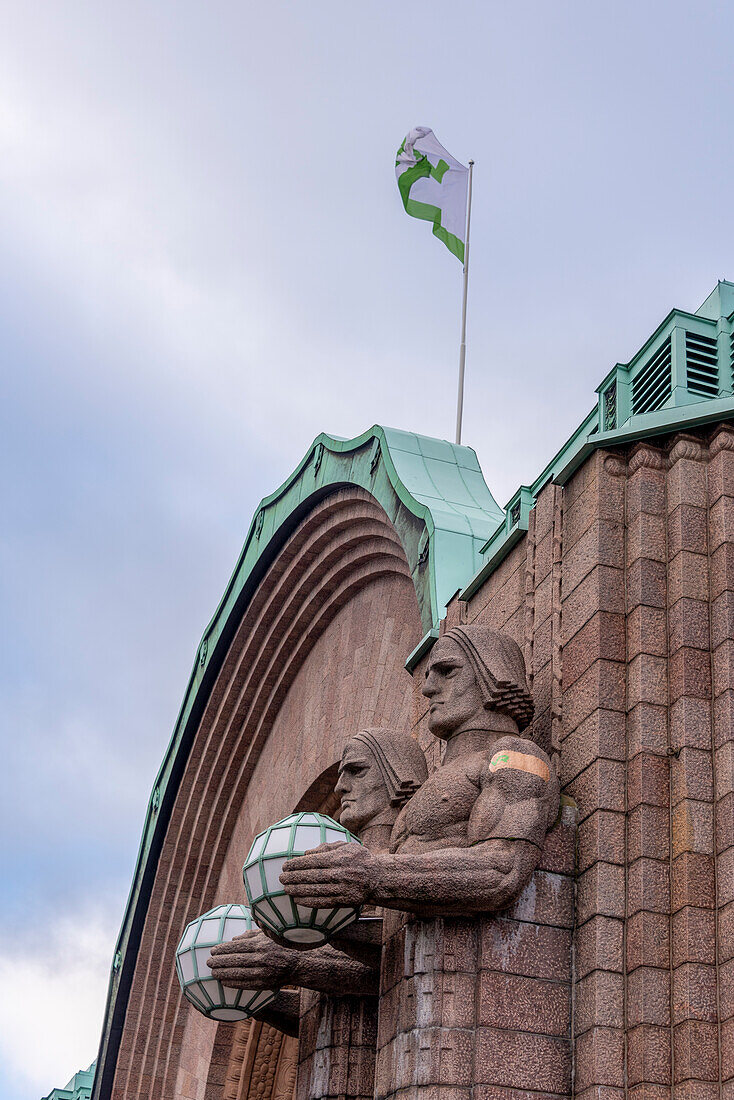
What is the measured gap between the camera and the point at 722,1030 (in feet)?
18.8

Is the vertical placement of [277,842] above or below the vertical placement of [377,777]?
below

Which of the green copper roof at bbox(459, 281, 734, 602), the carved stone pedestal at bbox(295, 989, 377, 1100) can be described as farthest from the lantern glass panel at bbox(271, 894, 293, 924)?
the green copper roof at bbox(459, 281, 734, 602)

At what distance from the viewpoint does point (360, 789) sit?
26.0ft

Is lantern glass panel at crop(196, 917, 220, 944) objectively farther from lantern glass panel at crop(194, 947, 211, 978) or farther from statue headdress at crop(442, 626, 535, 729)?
statue headdress at crop(442, 626, 535, 729)

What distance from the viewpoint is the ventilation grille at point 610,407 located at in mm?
7762

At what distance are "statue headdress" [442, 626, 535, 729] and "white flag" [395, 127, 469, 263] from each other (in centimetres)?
681

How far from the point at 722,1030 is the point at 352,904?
1.61 m

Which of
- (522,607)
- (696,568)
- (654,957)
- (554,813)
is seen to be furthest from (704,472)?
(654,957)

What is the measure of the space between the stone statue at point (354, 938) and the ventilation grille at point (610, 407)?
2.10 m

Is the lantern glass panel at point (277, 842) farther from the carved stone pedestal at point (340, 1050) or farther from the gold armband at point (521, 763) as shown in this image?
the carved stone pedestal at point (340, 1050)

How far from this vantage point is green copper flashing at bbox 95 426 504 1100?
945 centimetres

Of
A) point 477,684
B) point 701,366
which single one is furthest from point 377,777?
point 701,366

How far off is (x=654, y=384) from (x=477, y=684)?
1883mm

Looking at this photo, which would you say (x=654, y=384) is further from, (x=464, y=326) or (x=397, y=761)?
(x=464, y=326)
